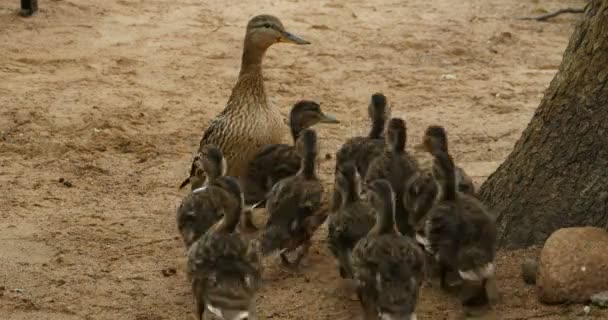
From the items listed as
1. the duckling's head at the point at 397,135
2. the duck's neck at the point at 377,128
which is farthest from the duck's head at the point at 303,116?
the duckling's head at the point at 397,135

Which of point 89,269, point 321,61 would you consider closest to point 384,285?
point 89,269

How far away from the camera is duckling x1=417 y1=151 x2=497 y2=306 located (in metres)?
7.05

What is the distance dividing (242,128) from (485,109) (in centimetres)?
343

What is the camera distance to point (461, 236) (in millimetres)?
7098

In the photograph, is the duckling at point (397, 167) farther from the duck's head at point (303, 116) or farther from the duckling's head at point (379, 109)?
the duck's head at point (303, 116)

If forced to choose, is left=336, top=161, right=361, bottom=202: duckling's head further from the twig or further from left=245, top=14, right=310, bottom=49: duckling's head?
the twig

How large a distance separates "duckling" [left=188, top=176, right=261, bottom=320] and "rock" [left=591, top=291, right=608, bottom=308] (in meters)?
1.95

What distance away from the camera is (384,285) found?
6625mm

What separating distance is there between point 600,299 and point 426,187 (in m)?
1.32

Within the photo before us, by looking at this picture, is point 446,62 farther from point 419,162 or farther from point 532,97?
point 419,162

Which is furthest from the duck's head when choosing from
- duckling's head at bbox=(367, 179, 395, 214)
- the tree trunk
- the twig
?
the twig

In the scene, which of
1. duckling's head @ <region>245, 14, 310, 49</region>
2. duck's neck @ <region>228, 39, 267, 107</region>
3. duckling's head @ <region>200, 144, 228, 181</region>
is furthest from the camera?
duckling's head @ <region>245, 14, 310, 49</region>

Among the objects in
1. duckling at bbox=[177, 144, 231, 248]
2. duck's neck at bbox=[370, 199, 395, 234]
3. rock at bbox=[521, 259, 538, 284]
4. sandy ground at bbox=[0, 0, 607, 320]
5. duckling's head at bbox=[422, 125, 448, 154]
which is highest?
duckling's head at bbox=[422, 125, 448, 154]

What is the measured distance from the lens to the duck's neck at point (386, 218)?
6832 mm
